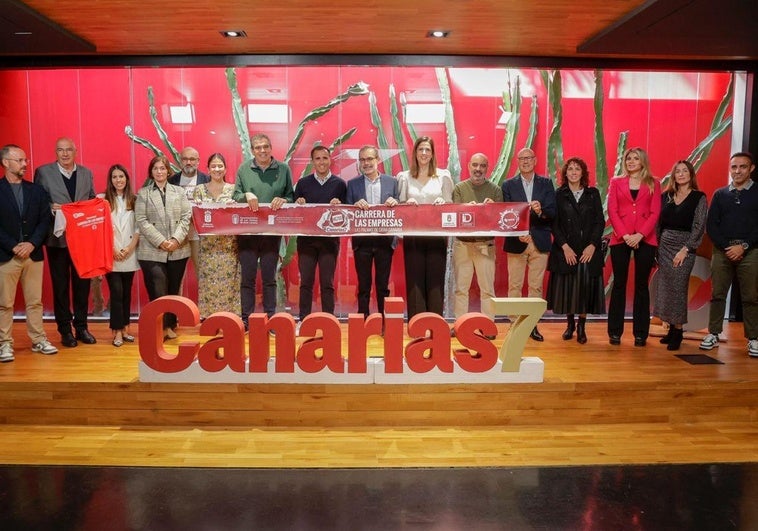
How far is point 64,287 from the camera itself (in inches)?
189

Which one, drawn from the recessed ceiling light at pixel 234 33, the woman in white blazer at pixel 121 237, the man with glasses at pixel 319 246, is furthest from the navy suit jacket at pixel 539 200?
the woman in white blazer at pixel 121 237

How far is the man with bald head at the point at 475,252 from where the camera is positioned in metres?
4.82

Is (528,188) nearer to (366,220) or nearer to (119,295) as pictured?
(366,220)

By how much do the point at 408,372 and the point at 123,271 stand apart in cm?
249

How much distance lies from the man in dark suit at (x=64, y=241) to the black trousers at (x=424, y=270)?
8.76ft

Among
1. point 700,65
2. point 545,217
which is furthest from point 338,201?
point 700,65

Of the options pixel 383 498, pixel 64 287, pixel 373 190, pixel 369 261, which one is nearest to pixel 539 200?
pixel 373 190

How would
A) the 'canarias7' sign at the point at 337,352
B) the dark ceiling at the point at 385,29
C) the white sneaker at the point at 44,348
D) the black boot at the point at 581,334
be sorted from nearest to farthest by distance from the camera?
the 'canarias7' sign at the point at 337,352, the dark ceiling at the point at 385,29, the white sneaker at the point at 44,348, the black boot at the point at 581,334

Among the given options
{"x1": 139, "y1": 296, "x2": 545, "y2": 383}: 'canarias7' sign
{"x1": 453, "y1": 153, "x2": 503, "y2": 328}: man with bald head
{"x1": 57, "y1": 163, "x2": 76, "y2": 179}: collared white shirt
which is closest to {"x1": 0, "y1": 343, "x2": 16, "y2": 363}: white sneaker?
{"x1": 139, "y1": 296, "x2": 545, "y2": 383}: 'canarias7' sign

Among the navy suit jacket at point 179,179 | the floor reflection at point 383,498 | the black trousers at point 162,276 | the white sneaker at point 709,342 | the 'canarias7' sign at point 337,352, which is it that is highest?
the navy suit jacket at point 179,179

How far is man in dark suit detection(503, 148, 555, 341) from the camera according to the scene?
16.0 ft

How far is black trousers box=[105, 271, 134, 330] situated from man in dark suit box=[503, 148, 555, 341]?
3.22 meters

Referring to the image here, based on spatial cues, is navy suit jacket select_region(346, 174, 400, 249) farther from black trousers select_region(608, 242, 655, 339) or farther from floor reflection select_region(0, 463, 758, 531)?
floor reflection select_region(0, 463, 758, 531)

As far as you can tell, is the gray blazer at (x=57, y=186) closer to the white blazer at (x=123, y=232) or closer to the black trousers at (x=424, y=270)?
the white blazer at (x=123, y=232)
